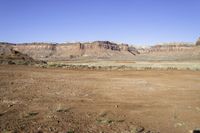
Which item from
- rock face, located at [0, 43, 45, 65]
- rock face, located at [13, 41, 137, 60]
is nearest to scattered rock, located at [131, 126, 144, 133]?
rock face, located at [0, 43, 45, 65]

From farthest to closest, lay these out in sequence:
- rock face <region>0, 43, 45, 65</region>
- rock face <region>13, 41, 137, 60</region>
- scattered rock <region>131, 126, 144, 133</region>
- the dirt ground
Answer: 1. rock face <region>13, 41, 137, 60</region>
2. rock face <region>0, 43, 45, 65</region>
3. the dirt ground
4. scattered rock <region>131, 126, 144, 133</region>

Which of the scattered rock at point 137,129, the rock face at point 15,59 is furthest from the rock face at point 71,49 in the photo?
the scattered rock at point 137,129

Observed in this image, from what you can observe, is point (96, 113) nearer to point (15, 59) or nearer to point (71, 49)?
point (15, 59)

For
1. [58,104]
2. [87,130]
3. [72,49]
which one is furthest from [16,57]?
[72,49]

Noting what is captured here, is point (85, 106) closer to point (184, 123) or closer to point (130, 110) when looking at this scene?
point (130, 110)

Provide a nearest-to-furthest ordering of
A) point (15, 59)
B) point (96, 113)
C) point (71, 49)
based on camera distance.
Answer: point (96, 113), point (15, 59), point (71, 49)

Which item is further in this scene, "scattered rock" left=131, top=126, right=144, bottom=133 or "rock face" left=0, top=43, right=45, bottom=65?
"rock face" left=0, top=43, right=45, bottom=65

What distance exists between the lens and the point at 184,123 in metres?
9.67

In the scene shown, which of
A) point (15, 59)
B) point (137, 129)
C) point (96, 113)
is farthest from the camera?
point (15, 59)

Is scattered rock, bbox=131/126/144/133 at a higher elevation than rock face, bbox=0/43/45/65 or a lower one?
lower

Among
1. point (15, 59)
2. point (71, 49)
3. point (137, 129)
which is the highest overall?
point (71, 49)

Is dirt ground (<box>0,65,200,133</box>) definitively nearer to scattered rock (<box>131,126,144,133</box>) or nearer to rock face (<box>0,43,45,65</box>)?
scattered rock (<box>131,126,144,133</box>)

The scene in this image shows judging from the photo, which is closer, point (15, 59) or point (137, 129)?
point (137, 129)

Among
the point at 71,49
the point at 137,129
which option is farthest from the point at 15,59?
the point at 71,49
